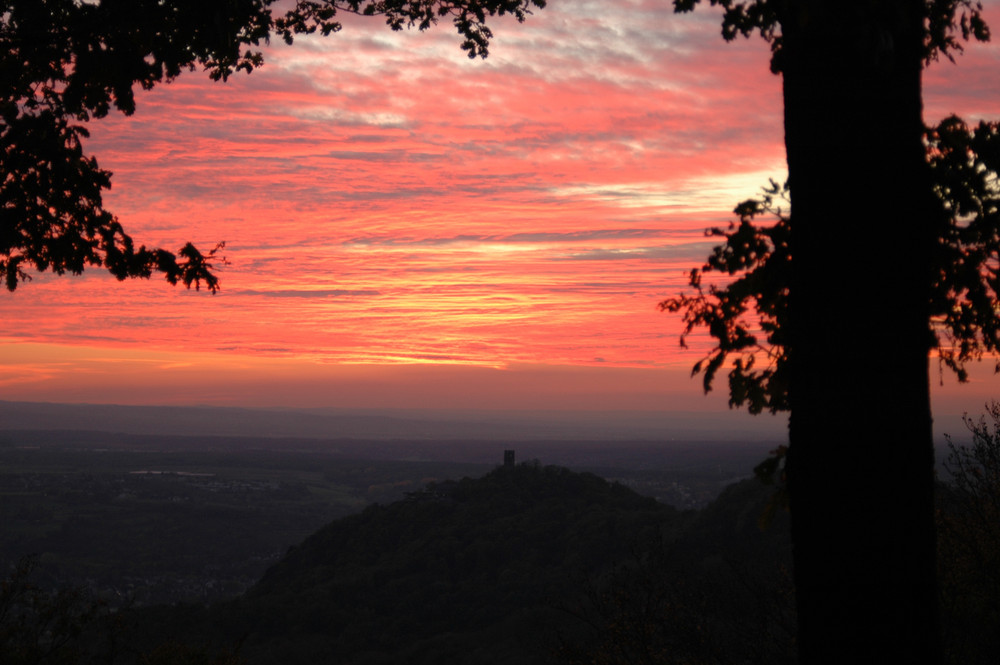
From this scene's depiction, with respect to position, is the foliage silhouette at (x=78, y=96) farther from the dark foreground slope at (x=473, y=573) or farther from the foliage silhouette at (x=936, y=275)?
the dark foreground slope at (x=473, y=573)

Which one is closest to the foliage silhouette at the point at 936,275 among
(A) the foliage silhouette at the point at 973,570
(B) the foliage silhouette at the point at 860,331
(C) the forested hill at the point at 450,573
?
(B) the foliage silhouette at the point at 860,331

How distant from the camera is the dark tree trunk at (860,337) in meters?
4.23

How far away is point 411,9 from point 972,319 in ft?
20.7

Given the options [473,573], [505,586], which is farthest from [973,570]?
[473,573]

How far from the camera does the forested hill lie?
54875 mm

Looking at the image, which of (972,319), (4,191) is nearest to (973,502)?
(972,319)

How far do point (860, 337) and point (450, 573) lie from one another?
231 feet

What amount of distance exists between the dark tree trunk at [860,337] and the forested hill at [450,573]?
142 ft

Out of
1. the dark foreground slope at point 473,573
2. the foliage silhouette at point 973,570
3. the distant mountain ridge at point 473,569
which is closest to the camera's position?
the foliage silhouette at point 973,570

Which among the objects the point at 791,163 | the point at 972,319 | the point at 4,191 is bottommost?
the point at 972,319

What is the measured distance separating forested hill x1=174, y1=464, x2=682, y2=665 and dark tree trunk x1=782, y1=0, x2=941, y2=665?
43430 mm

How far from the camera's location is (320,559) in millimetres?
79938

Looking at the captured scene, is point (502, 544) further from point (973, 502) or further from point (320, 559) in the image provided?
point (973, 502)

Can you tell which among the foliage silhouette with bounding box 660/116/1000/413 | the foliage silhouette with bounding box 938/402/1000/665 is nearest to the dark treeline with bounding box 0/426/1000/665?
the foliage silhouette with bounding box 938/402/1000/665
